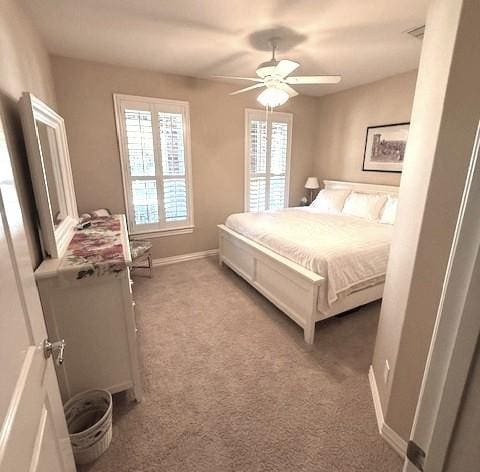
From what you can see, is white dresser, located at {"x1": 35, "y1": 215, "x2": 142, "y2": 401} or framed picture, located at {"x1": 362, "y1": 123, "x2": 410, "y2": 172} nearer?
white dresser, located at {"x1": 35, "y1": 215, "x2": 142, "y2": 401}

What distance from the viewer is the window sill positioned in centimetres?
374

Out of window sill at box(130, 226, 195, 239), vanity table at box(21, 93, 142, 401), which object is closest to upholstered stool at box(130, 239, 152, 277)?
window sill at box(130, 226, 195, 239)

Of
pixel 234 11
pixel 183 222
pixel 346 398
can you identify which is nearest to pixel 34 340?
pixel 346 398

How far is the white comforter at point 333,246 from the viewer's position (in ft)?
7.27

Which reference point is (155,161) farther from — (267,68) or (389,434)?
(389,434)

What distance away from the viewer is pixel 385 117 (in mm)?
3740

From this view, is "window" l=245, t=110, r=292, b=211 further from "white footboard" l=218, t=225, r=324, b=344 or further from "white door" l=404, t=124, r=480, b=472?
"white door" l=404, t=124, r=480, b=472

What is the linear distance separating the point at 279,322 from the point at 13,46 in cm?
284

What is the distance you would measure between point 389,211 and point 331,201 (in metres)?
0.94

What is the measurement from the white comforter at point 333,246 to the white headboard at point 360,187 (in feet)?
2.43

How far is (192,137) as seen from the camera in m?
3.82

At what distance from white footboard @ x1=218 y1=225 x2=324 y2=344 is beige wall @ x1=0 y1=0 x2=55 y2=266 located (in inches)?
72.9

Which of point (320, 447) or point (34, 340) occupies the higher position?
point (34, 340)

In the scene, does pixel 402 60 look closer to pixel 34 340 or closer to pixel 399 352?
pixel 399 352
